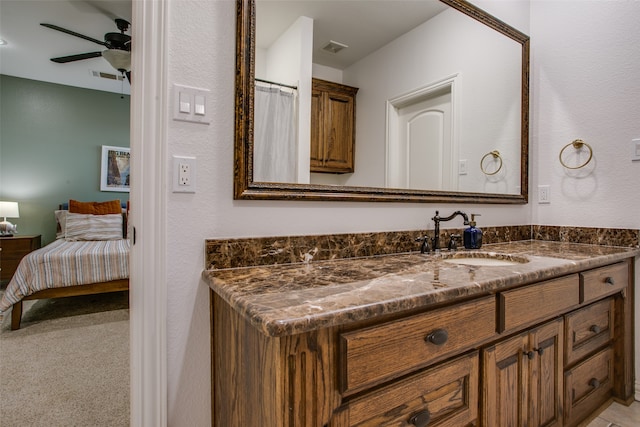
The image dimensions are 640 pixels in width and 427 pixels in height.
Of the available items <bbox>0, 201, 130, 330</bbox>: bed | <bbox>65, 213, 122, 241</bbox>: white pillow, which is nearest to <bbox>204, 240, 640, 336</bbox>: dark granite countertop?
<bbox>0, 201, 130, 330</bbox>: bed

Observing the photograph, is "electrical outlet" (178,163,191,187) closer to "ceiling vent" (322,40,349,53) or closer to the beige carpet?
"ceiling vent" (322,40,349,53)

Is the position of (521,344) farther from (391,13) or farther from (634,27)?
(634,27)

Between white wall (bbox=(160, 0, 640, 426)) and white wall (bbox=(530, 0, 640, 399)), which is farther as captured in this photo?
white wall (bbox=(530, 0, 640, 399))

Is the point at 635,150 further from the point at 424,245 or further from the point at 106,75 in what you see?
the point at 106,75

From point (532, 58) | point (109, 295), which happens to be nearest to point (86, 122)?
point (109, 295)

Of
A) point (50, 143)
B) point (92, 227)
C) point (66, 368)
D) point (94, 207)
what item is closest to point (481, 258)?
point (66, 368)

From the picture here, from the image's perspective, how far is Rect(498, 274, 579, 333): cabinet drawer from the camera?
1.07m

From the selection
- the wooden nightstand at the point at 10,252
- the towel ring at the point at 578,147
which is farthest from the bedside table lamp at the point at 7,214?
the towel ring at the point at 578,147

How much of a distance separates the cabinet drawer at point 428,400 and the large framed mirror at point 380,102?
28.5 inches

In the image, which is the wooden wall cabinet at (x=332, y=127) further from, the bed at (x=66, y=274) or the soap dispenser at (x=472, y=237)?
the bed at (x=66, y=274)

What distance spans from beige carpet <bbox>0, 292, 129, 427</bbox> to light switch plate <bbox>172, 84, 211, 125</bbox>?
60.1 inches

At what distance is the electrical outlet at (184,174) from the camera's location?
1.07m

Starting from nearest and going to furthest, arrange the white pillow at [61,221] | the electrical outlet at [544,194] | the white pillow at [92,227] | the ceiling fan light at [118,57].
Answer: the electrical outlet at [544,194] → the ceiling fan light at [118,57] → the white pillow at [92,227] → the white pillow at [61,221]

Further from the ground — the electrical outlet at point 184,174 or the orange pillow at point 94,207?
the electrical outlet at point 184,174
